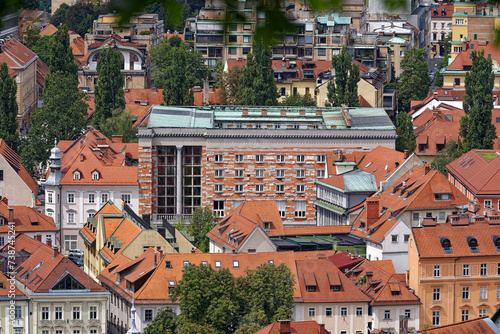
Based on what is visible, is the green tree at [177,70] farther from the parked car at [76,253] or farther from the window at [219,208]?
the parked car at [76,253]

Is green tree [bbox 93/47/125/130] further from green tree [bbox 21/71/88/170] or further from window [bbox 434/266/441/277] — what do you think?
window [bbox 434/266/441/277]

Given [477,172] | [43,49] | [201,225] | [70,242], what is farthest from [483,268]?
[43,49]

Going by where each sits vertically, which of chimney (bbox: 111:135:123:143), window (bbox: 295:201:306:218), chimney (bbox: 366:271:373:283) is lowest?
chimney (bbox: 366:271:373:283)

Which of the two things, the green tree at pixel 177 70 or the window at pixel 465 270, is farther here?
the green tree at pixel 177 70

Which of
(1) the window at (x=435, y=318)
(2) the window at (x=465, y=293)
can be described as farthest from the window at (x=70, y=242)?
(2) the window at (x=465, y=293)

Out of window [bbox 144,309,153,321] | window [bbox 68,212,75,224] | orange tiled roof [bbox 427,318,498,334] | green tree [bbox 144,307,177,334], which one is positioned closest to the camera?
orange tiled roof [bbox 427,318,498,334]

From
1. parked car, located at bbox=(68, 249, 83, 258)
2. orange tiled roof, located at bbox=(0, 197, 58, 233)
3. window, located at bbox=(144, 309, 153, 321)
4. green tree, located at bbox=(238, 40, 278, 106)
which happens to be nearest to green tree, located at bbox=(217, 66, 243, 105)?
green tree, located at bbox=(238, 40, 278, 106)

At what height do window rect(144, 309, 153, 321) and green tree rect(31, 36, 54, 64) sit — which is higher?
green tree rect(31, 36, 54, 64)
